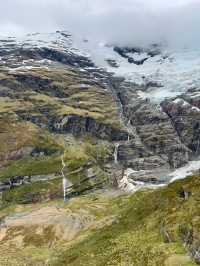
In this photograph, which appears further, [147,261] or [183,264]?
[147,261]

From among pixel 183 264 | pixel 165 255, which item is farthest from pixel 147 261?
pixel 183 264

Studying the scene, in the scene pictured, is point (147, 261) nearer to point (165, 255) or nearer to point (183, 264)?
point (165, 255)

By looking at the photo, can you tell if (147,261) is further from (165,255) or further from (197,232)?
(197,232)

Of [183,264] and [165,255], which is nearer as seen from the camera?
[183,264]
